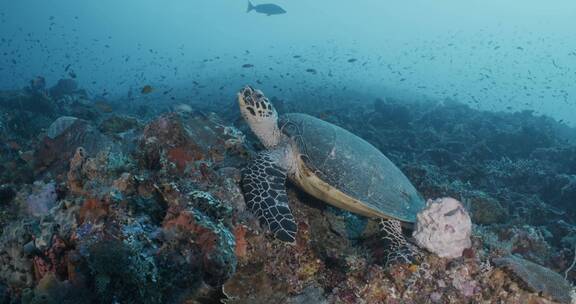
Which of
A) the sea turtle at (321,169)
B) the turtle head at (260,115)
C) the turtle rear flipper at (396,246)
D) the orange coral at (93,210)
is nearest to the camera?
the orange coral at (93,210)

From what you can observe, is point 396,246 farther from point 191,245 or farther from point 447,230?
point 191,245

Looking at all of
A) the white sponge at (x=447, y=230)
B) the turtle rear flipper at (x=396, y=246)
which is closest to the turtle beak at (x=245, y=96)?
the turtle rear flipper at (x=396, y=246)

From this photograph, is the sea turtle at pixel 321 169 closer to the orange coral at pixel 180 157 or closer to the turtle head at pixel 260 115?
the turtle head at pixel 260 115

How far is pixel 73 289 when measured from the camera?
2.22 m

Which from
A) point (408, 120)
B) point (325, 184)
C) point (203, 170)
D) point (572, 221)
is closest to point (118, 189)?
point (203, 170)

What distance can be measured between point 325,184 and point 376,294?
63.4 inches

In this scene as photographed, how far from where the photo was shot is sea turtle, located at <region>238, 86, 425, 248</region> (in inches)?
168

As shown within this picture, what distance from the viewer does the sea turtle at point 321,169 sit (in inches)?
168

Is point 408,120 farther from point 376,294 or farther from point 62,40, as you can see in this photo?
point 62,40

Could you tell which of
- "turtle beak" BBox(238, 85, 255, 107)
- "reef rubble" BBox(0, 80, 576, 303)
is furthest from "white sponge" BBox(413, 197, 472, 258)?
"turtle beak" BBox(238, 85, 255, 107)

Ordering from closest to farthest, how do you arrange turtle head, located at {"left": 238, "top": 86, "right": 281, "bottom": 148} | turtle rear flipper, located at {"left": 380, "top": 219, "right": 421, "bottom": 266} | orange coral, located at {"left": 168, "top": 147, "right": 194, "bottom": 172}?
turtle rear flipper, located at {"left": 380, "top": 219, "right": 421, "bottom": 266} → orange coral, located at {"left": 168, "top": 147, "right": 194, "bottom": 172} → turtle head, located at {"left": 238, "top": 86, "right": 281, "bottom": 148}

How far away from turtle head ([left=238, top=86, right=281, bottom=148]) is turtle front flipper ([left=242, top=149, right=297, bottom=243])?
52cm

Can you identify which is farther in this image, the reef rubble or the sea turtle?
the sea turtle

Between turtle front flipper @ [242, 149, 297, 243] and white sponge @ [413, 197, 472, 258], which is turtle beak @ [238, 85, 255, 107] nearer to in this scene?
turtle front flipper @ [242, 149, 297, 243]
